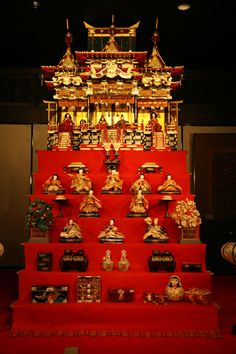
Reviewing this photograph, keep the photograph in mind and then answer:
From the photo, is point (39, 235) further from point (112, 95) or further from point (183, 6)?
point (183, 6)

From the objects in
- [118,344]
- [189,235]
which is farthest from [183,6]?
[118,344]

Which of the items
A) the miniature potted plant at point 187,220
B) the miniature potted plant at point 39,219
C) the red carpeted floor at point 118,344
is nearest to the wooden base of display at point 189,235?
the miniature potted plant at point 187,220

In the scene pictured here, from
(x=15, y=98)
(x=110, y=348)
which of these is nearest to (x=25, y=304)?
(x=110, y=348)

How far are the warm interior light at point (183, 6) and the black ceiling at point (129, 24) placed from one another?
68 millimetres

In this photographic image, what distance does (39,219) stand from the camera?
181 inches

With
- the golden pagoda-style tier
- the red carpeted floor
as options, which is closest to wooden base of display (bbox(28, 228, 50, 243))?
the red carpeted floor

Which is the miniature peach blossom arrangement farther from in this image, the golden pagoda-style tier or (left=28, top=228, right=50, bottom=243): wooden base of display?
the golden pagoda-style tier

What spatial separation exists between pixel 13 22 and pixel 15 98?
173 centimetres

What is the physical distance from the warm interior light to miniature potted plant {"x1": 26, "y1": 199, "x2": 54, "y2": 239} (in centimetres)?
328

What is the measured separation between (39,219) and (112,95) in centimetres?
296

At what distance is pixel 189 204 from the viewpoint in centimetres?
475

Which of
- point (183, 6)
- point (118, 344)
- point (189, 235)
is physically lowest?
point (118, 344)

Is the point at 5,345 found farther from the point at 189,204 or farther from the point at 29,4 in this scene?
the point at 29,4

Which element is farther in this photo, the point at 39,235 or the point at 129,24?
the point at 129,24
